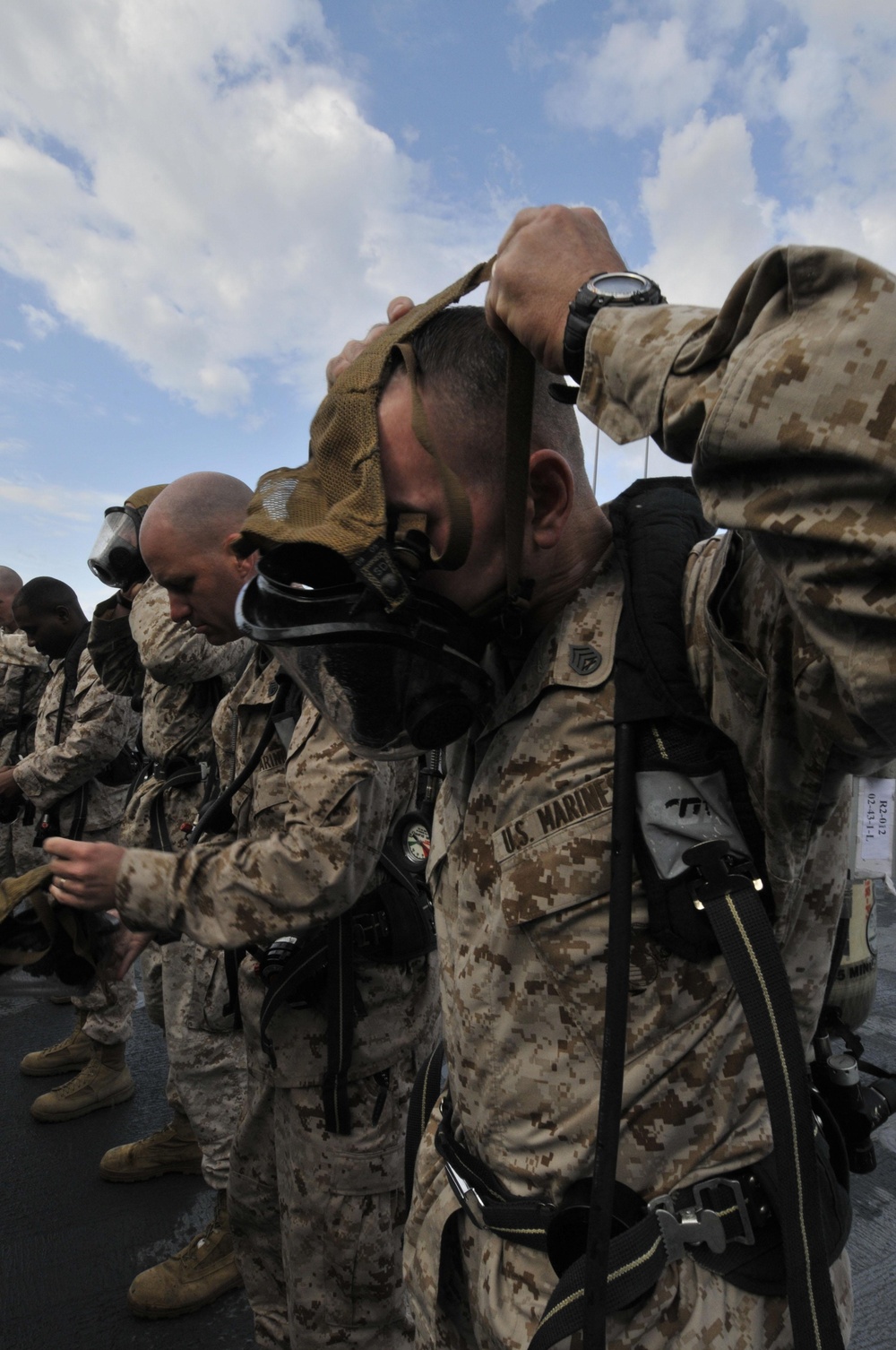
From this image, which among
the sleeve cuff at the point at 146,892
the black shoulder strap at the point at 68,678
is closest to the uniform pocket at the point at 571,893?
the sleeve cuff at the point at 146,892

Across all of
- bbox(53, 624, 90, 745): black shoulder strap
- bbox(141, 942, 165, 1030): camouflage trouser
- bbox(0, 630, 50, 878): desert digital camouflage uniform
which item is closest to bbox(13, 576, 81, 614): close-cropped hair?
bbox(53, 624, 90, 745): black shoulder strap

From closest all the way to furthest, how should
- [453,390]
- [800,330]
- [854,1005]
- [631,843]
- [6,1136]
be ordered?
[800,330] → [631,843] → [453,390] → [854,1005] → [6,1136]

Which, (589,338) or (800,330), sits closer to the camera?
(800,330)

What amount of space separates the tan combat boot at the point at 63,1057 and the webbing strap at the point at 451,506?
4460 mm

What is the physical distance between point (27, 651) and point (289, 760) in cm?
509

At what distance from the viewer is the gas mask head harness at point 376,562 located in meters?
1.03

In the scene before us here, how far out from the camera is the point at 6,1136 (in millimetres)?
3994

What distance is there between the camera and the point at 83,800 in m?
4.82

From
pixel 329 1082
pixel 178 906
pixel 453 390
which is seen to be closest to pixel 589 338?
pixel 453 390

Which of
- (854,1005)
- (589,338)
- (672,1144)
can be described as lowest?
(672,1144)

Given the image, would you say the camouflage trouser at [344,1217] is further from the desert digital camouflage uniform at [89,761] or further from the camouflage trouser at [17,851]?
the camouflage trouser at [17,851]

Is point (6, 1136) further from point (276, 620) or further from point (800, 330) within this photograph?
point (800, 330)

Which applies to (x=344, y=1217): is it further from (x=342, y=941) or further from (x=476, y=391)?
(x=476, y=391)

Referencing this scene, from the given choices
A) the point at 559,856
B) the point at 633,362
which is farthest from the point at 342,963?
the point at 633,362
